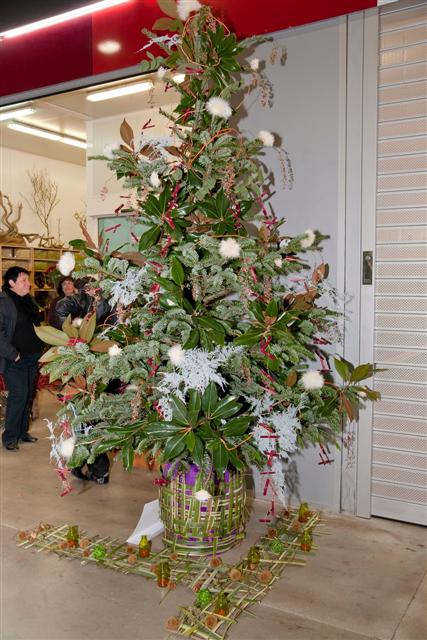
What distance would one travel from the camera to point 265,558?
2650mm

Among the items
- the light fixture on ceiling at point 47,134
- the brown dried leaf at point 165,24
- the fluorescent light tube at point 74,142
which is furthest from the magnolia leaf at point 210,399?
the fluorescent light tube at point 74,142

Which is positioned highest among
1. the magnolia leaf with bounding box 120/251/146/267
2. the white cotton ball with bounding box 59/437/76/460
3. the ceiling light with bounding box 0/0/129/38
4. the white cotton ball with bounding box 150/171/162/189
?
the ceiling light with bounding box 0/0/129/38

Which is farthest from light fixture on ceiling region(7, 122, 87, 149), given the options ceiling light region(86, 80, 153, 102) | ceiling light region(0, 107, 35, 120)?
ceiling light region(86, 80, 153, 102)

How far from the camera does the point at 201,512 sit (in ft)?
8.76

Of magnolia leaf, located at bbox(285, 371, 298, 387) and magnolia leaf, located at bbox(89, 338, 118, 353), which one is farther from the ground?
magnolia leaf, located at bbox(89, 338, 118, 353)

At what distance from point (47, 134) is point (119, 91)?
2414 mm

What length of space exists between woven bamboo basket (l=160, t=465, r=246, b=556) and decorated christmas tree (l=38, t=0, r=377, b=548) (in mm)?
13

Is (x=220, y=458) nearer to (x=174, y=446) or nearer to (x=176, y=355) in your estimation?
(x=174, y=446)

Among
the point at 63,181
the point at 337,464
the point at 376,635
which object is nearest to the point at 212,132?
the point at 337,464

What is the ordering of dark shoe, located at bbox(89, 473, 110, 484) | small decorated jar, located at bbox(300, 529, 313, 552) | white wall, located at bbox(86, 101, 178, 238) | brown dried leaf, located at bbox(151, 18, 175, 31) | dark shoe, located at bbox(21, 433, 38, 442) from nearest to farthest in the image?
brown dried leaf, located at bbox(151, 18, 175, 31), small decorated jar, located at bbox(300, 529, 313, 552), dark shoe, located at bbox(89, 473, 110, 484), dark shoe, located at bbox(21, 433, 38, 442), white wall, located at bbox(86, 101, 178, 238)

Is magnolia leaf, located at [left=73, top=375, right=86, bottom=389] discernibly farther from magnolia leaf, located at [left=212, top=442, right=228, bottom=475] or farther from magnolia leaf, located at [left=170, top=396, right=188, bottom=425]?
magnolia leaf, located at [left=212, top=442, right=228, bottom=475]

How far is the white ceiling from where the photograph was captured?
6461mm

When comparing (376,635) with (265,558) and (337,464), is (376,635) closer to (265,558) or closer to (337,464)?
(265,558)

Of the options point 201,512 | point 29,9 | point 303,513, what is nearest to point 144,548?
point 201,512
